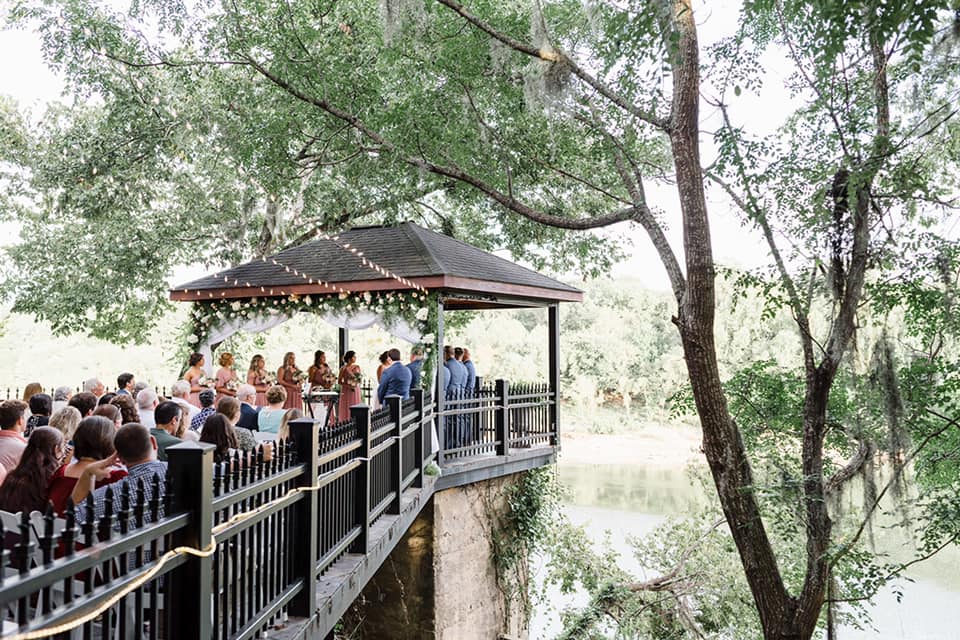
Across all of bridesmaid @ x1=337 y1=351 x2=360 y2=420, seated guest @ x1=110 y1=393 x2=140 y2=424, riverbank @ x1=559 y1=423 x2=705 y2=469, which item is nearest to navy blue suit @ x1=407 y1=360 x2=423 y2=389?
bridesmaid @ x1=337 y1=351 x2=360 y2=420

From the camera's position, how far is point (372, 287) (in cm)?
940

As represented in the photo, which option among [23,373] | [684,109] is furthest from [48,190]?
[23,373]

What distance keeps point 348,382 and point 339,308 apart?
1143 millimetres

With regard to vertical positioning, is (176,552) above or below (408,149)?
below

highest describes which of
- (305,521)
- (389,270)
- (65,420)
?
(389,270)

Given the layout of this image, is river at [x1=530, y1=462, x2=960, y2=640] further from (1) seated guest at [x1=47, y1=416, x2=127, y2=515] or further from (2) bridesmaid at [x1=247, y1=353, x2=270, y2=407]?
(1) seated guest at [x1=47, y1=416, x2=127, y2=515]

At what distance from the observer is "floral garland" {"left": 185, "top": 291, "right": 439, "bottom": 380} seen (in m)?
9.08

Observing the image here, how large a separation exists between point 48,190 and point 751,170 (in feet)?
46.9

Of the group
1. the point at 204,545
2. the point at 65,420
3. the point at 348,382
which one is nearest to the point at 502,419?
the point at 348,382

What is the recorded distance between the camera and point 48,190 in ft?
48.7

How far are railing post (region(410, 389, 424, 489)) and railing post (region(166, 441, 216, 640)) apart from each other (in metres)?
4.89

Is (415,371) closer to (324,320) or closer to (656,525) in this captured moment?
(324,320)

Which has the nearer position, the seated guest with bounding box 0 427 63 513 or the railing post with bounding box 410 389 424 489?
the seated guest with bounding box 0 427 63 513

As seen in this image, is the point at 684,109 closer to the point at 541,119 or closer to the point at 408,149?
the point at 541,119
